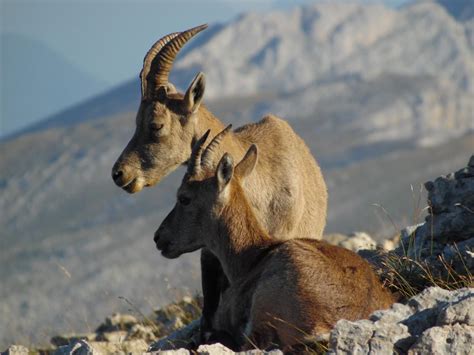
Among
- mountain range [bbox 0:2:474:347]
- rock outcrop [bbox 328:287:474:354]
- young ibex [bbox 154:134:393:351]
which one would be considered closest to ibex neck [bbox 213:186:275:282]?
young ibex [bbox 154:134:393:351]

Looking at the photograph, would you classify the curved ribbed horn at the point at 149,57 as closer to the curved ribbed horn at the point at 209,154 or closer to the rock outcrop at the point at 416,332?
the curved ribbed horn at the point at 209,154

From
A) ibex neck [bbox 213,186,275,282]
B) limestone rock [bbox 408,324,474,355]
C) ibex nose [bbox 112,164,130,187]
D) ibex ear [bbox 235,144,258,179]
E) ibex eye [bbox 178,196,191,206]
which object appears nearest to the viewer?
limestone rock [bbox 408,324,474,355]

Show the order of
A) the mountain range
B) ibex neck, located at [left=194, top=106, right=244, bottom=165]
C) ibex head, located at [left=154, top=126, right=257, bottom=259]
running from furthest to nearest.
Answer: the mountain range
ibex neck, located at [left=194, top=106, right=244, bottom=165]
ibex head, located at [left=154, top=126, right=257, bottom=259]

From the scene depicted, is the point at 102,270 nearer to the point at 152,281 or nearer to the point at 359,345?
the point at 152,281

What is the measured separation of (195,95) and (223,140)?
1181mm

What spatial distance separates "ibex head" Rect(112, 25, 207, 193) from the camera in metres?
11.1

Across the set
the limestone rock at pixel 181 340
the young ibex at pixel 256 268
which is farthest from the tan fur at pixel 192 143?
the limestone rock at pixel 181 340

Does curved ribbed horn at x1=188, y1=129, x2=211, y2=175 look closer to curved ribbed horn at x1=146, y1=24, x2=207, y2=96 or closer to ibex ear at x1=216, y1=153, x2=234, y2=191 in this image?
ibex ear at x1=216, y1=153, x2=234, y2=191

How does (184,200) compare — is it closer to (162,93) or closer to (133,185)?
(133,185)

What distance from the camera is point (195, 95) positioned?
11109mm

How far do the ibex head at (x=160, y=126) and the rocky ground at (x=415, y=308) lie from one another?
1.91m

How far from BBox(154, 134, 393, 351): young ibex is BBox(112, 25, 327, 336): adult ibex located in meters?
0.66

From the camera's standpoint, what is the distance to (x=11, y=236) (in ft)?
380

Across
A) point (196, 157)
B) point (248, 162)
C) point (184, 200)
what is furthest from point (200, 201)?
point (248, 162)
